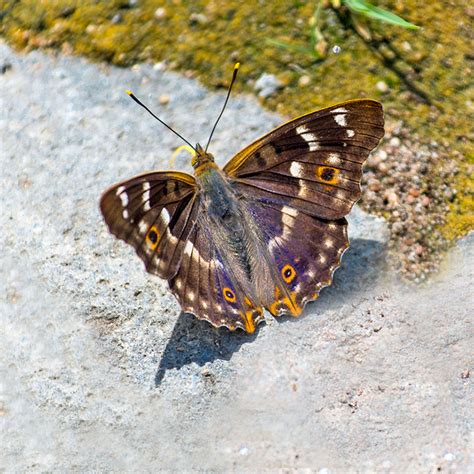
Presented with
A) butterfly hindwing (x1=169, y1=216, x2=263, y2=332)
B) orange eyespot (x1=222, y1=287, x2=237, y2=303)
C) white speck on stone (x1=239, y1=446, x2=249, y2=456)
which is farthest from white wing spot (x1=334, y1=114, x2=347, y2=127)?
white speck on stone (x1=239, y1=446, x2=249, y2=456)

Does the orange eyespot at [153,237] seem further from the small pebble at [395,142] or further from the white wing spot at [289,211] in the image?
the small pebble at [395,142]

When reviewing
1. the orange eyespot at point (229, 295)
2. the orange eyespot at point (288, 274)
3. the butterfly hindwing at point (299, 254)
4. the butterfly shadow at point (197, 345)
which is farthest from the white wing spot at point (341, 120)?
the butterfly shadow at point (197, 345)

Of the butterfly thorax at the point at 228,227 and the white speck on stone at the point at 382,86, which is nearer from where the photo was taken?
the butterfly thorax at the point at 228,227

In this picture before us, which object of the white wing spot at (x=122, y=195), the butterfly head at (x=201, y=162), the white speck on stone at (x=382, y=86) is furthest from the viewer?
the white speck on stone at (x=382, y=86)

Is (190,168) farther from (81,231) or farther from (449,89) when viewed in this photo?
(449,89)

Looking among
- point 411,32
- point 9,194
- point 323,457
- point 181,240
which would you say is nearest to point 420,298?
point 323,457

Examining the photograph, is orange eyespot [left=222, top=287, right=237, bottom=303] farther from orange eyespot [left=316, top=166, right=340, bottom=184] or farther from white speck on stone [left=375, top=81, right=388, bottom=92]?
white speck on stone [left=375, top=81, right=388, bottom=92]
